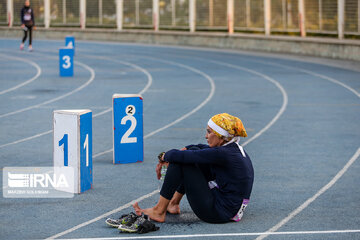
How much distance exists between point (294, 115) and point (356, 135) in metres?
2.73

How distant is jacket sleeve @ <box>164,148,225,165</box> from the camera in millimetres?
7738

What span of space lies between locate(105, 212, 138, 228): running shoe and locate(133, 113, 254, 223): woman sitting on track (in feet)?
0.89

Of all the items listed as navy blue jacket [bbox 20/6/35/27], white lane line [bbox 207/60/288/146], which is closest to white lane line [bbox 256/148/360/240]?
white lane line [bbox 207/60/288/146]

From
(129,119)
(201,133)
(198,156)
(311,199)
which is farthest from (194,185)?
(201,133)

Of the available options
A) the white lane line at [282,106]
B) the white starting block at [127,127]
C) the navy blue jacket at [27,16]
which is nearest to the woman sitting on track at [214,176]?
the white starting block at [127,127]

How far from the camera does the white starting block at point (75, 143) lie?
9.24 m

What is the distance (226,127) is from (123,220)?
4.39 feet

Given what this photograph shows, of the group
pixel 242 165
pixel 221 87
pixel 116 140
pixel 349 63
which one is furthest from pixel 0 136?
pixel 349 63

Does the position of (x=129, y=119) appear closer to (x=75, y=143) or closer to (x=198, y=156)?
(x=75, y=143)

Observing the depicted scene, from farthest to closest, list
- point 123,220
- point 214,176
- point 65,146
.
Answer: point 65,146 < point 214,176 < point 123,220

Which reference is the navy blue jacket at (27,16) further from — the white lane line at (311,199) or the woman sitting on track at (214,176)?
the woman sitting on track at (214,176)

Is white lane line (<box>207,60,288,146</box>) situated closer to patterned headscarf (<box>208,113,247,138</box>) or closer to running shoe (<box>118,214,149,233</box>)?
patterned headscarf (<box>208,113,247,138</box>)

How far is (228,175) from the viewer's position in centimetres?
795

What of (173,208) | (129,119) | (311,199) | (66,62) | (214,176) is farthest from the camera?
(66,62)
